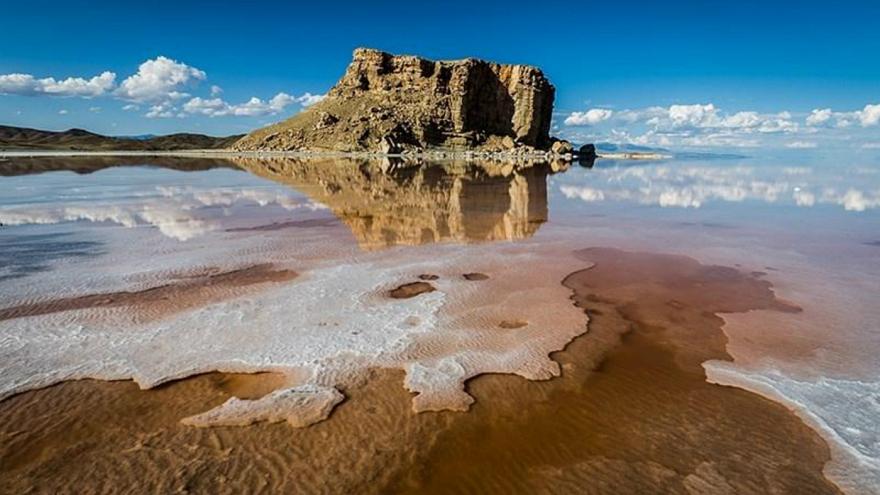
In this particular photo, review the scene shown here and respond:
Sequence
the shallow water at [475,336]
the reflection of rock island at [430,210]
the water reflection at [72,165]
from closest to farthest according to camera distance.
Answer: the shallow water at [475,336] → the reflection of rock island at [430,210] → the water reflection at [72,165]

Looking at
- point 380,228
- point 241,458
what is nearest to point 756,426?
point 241,458

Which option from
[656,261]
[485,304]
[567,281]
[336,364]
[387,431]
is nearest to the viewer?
[387,431]

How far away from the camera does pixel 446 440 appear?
6.79 metres

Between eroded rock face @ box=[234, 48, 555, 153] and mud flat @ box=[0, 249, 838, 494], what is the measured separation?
418 ft

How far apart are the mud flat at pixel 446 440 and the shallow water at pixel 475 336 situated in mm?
44

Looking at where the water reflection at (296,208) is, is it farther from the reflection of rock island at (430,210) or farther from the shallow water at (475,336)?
the shallow water at (475,336)

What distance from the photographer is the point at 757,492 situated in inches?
232

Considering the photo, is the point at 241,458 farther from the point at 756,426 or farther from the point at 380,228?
the point at 380,228

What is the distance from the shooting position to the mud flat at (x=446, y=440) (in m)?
6.00

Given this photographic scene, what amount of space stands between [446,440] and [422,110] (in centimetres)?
15272

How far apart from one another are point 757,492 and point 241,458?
6.35m

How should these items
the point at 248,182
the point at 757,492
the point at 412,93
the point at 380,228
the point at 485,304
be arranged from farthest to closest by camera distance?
1. the point at 412,93
2. the point at 248,182
3. the point at 380,228
4. the point at 485,304
5. the point at 757,492

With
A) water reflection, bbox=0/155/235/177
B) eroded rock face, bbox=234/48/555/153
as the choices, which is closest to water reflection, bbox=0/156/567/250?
water reflection, bbox=0/155/235/177

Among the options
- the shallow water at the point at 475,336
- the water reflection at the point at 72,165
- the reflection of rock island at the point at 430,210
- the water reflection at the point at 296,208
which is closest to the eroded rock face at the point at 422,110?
the water reflection at the point at 72,165
